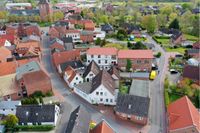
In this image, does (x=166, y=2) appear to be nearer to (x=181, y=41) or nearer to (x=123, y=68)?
(x=181, y=41)

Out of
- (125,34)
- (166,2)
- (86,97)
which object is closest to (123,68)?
(86,97)

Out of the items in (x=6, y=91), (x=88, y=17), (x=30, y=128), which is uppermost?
(x=88, y=17)

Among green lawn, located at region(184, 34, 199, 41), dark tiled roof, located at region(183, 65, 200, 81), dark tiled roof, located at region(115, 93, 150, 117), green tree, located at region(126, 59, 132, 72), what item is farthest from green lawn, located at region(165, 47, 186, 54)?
dark tiled roof, located at region(115, 93, 150, 117)

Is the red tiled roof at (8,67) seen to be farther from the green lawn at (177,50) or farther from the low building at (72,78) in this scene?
the green lawn at (177,50)

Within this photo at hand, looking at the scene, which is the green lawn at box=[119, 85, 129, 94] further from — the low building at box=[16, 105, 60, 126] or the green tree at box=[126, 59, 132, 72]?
the low building at box=[16, 105, 60, 126]

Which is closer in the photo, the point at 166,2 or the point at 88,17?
the point at 88,17

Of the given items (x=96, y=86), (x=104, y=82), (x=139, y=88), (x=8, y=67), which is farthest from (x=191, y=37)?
(x=8, y=67)

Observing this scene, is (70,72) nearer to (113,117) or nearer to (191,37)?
(113,117)
